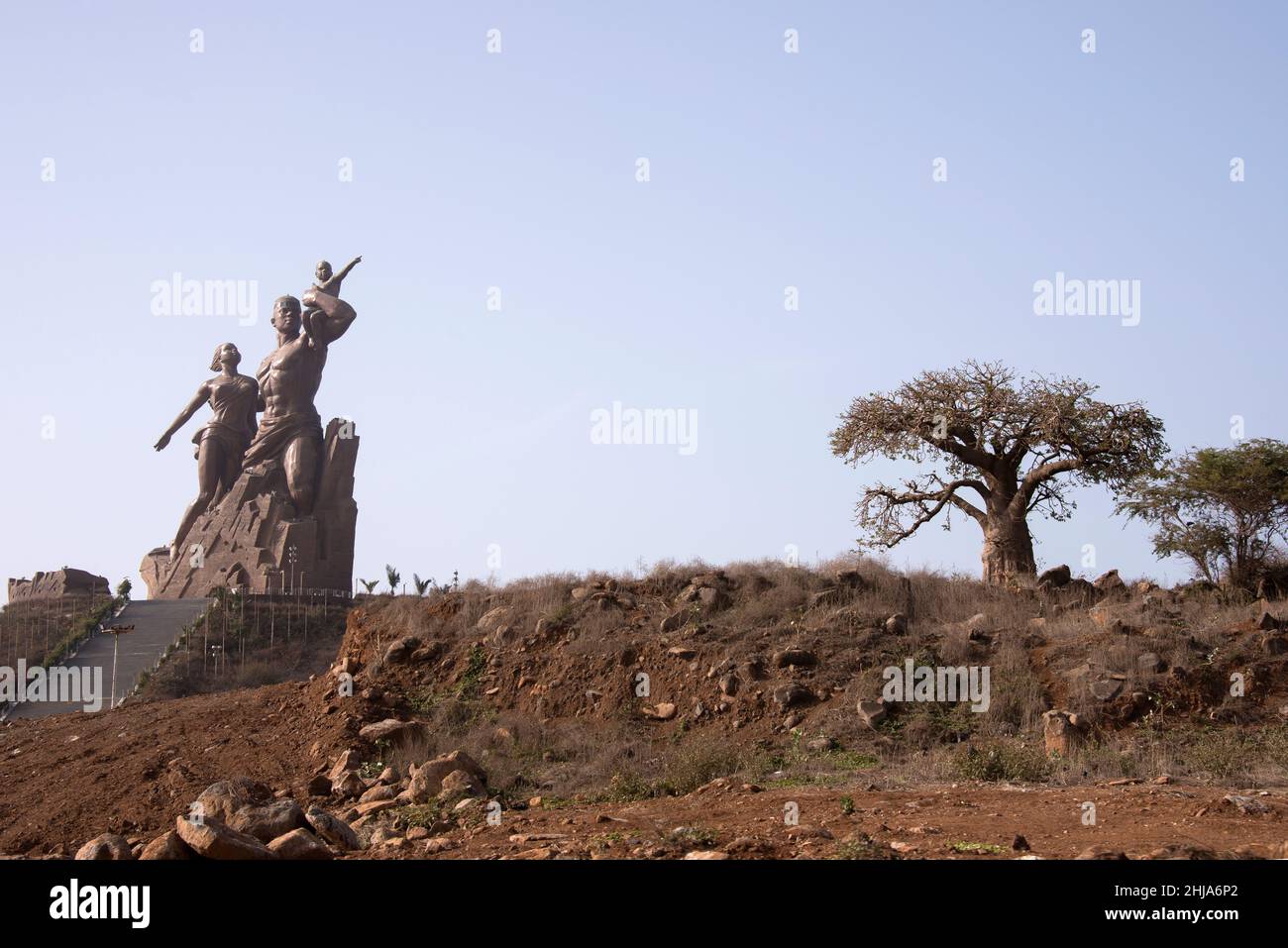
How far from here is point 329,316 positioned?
47.5 m

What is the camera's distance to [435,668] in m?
18.8

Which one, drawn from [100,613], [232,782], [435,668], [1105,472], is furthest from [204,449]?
[232,782]

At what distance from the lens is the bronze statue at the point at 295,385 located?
45.8 meters

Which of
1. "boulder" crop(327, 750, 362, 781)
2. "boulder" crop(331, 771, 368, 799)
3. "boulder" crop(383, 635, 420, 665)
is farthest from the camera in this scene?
"boulder" crop(383, 635, 420, 665)

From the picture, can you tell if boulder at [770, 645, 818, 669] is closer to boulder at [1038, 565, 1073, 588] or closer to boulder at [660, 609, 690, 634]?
boulder at [660, 609, 690, 634]

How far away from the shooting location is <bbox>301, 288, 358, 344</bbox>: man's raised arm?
156 feet

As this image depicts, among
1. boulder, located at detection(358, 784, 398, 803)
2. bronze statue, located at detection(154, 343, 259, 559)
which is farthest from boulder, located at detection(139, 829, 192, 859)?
bronze statue, located at detection(154, 343, 259, 559)

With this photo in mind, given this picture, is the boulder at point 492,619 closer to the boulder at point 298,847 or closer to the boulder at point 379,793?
the boulder at point 379,793

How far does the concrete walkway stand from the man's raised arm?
11.3 m

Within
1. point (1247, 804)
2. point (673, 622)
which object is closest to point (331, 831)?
point (1247, 804)

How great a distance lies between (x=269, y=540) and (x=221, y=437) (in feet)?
19.2

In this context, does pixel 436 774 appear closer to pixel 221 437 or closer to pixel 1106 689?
pixel 1106 689
